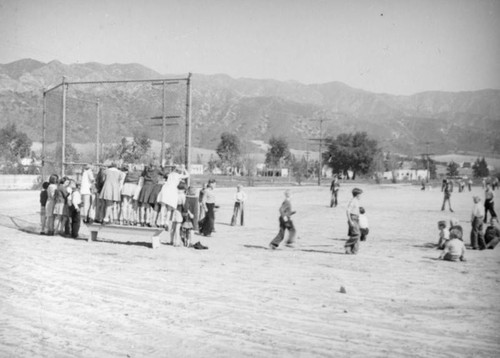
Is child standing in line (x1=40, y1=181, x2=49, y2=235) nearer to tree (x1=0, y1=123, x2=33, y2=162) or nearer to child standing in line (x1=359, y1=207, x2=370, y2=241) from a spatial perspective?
child standing in line (x1=359, y1=207, x2=370, y2=241)

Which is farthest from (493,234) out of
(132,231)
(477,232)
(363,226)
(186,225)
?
(132,231)

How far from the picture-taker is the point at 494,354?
5285mm

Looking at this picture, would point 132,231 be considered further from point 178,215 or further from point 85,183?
point 85,183

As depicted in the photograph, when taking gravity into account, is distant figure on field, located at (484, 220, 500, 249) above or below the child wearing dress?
below

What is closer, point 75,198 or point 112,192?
point 112,192

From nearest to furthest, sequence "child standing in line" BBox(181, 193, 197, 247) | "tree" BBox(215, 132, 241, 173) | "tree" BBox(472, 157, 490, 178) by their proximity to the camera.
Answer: "child standing in line" BBox(181, 193, 197, 247)
"tree" BBox(472, 157, 490, 178)
"tree" BBox(215, 132, 241, 173)

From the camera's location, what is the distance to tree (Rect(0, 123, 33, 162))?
80.9 m

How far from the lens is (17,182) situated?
147 feet

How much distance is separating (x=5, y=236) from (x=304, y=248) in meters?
7.66

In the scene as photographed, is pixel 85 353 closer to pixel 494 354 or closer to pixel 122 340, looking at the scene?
pixel 122 340

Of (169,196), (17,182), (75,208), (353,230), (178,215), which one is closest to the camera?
(353,230)

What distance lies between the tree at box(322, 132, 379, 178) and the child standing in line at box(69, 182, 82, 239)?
99383mm

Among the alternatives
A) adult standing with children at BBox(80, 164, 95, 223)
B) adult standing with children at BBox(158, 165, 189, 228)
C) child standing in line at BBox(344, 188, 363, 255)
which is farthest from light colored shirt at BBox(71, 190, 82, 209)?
child standing in line at BBox(344, 188, 363, 255)

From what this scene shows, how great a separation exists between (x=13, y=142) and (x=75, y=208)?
84621mm
